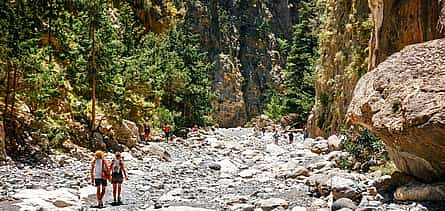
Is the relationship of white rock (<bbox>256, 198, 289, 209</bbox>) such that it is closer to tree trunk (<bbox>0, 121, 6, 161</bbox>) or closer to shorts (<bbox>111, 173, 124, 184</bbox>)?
shorts (<bbox>111, 173, 124, 184</bbox>)

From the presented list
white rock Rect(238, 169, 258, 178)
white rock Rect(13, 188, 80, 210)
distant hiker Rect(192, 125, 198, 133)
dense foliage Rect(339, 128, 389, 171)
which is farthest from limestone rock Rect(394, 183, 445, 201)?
distant hiker Rect(192, 125, 198, 133)

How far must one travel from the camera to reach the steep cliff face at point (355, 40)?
13.8 meters

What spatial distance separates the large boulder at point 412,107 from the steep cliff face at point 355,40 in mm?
3129

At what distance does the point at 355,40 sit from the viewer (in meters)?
23.1

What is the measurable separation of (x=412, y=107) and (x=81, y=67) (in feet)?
56.5

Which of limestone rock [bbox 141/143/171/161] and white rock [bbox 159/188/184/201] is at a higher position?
white rock [bbox 159/188/184/201]

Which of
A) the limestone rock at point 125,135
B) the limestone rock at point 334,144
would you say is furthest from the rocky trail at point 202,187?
the limestone rock at point 125,135

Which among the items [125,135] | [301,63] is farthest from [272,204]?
[301,63]

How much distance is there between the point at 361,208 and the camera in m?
8.91

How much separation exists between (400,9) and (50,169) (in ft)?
42.8

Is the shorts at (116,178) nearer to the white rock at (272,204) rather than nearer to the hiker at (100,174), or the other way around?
the hiker at (100,174)

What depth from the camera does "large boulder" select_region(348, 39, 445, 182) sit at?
801cm

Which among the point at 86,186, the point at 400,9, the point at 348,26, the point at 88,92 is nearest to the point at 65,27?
the point at 88,92

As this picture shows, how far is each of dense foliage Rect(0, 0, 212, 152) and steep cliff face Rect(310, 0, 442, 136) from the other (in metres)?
11.3
